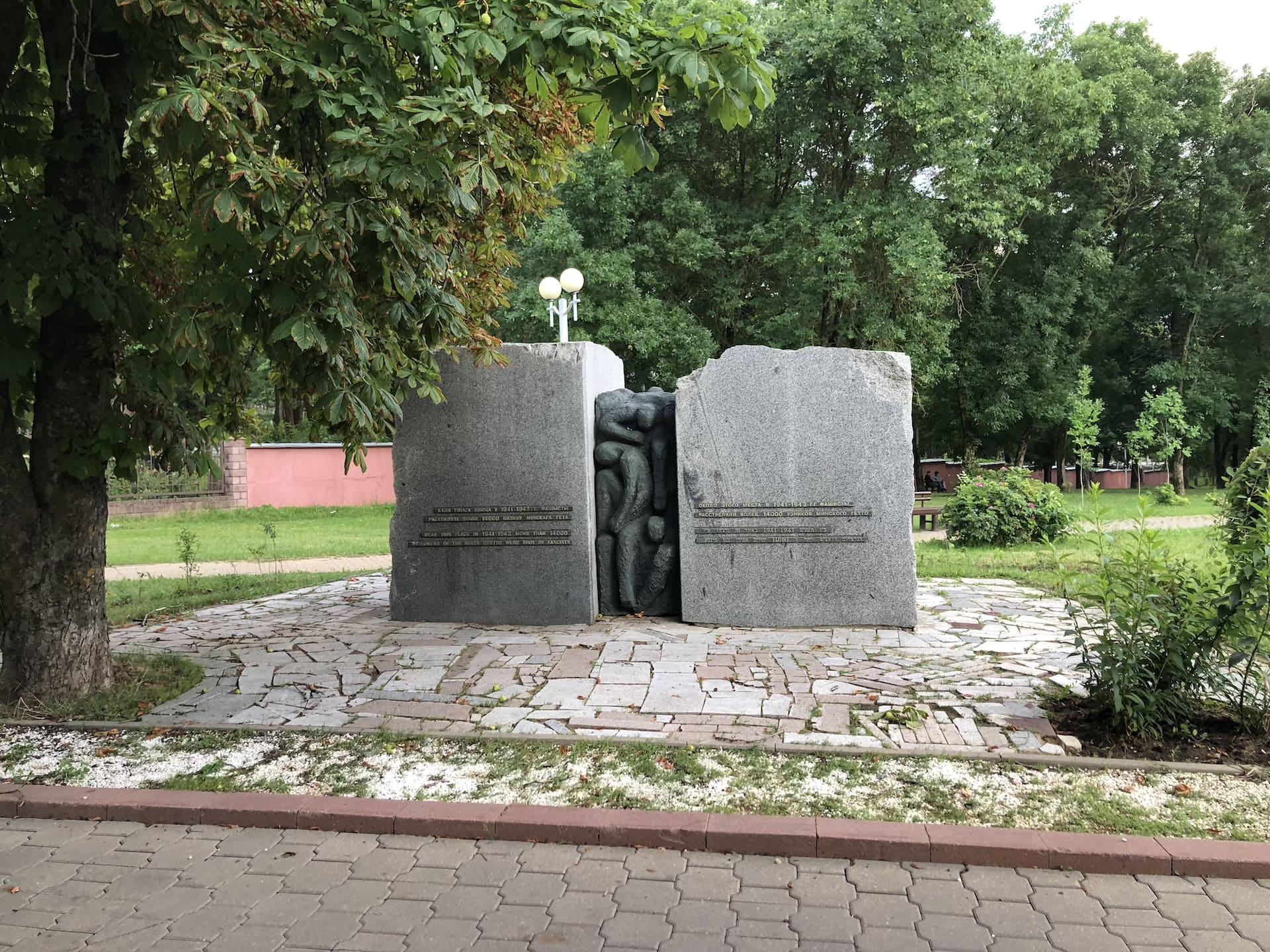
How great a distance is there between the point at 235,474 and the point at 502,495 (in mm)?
19230

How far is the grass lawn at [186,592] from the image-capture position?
9.22 metres

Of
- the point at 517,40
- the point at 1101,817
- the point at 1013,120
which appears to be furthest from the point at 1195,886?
the point at 1013,120

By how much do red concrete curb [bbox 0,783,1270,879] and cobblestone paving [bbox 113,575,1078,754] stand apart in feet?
3.09

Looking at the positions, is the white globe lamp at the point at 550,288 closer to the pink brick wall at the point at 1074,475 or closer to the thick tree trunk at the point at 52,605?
the thick tree trunk at the point at 52,605

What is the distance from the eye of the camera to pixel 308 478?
26547 mm

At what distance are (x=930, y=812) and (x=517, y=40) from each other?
403 cm

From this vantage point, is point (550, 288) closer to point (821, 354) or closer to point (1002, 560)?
point (1002, 560)

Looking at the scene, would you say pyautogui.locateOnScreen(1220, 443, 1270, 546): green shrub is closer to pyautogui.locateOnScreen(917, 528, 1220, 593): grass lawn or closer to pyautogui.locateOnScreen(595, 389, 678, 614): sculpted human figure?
pyautogui.locateOnScreen(917, 528, 1220, 593): grass lawn

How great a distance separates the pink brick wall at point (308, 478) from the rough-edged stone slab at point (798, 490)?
60.9 feet

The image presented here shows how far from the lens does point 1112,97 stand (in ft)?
79.0

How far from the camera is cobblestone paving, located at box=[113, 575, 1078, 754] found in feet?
17.1

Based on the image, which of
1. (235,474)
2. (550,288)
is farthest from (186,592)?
(235,474)

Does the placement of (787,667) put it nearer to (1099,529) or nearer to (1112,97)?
(1099,529)

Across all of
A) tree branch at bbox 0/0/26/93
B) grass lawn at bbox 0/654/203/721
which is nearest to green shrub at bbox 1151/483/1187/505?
grass lawn at bbox 0/654/203/721
